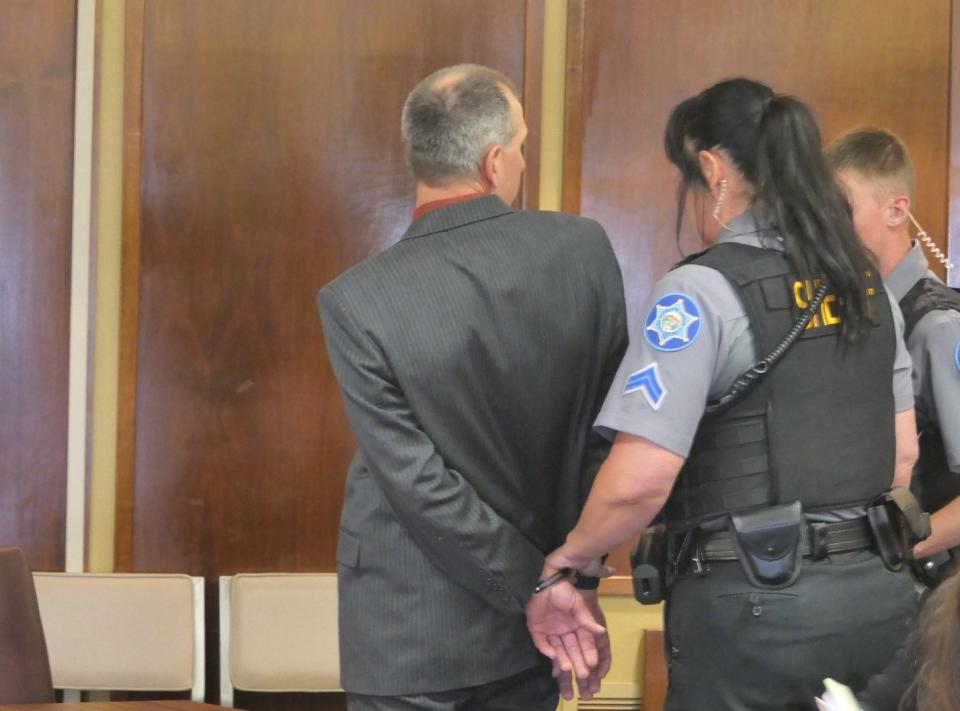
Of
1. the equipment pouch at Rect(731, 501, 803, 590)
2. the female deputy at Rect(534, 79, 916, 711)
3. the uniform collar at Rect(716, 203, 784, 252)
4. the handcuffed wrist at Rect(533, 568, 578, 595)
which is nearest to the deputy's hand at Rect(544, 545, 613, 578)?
the handcuffed wrist at Rect(533, 568, 578, 595)

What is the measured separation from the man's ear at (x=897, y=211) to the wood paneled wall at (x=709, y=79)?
115 cm

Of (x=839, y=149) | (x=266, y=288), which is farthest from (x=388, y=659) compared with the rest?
(x=266, y=288)

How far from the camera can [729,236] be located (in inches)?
78.2

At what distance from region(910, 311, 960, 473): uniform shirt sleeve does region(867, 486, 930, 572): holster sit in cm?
43

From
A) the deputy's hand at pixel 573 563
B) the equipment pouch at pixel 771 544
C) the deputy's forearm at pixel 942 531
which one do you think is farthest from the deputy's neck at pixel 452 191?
the deputy's forearm at pixel 942 531

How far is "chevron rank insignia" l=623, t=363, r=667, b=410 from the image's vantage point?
1.86 metres

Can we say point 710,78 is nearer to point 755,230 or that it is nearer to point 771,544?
point 755,230

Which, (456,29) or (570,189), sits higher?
(456,29)

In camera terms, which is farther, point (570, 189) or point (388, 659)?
point (570, 189)

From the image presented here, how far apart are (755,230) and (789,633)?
0.63 meters

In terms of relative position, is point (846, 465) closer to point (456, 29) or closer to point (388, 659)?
point (388, 659)

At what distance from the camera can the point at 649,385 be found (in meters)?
1.88

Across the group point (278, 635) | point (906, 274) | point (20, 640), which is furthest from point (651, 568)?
point (278, 635)

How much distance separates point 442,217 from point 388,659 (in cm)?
77
